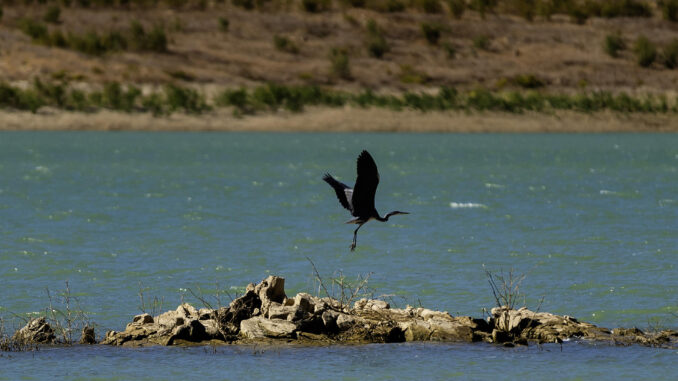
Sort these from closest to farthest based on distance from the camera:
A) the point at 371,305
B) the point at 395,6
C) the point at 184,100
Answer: the point at 371,305, the point at 184,100, the point at 395,6

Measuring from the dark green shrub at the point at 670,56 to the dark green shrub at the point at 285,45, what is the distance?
2594 cm

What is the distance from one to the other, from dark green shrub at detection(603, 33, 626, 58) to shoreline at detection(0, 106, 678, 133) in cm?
951

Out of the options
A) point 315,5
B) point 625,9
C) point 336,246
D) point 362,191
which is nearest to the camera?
point 362,191

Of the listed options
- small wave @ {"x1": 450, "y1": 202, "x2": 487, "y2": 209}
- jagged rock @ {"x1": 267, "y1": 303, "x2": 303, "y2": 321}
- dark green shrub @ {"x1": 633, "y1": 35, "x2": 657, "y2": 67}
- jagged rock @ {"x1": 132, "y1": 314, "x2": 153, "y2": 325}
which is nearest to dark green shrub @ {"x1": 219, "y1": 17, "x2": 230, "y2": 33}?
dark green shrub @ {"x1": 633, "y1": 35, "x2": 657, "y2": 67}

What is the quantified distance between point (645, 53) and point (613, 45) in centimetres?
301

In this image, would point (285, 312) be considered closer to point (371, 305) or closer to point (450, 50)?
point (371, 305)

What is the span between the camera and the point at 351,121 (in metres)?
83.2

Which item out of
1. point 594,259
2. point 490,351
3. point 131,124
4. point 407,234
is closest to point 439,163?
point 131,124

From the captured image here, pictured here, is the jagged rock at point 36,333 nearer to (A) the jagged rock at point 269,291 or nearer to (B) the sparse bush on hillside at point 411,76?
(A) the jagged rock at point 269,291

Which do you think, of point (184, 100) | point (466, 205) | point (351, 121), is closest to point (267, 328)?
point (466, 205)

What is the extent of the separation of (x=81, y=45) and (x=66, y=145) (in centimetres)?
1679

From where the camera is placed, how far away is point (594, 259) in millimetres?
26484

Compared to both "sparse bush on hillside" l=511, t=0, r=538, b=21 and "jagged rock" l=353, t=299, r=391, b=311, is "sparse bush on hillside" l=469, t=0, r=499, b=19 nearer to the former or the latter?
"sparse bush on hillside" l=511, t=0, r=538, b=21

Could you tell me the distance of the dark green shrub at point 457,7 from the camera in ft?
342
